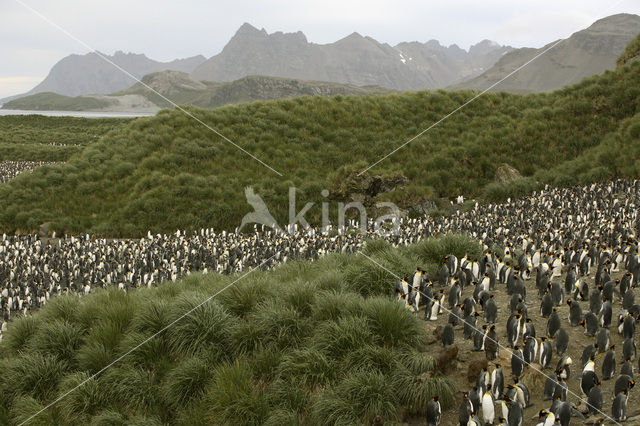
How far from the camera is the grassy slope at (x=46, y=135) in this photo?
2147 inches

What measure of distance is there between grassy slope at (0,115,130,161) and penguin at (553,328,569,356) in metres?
40.0

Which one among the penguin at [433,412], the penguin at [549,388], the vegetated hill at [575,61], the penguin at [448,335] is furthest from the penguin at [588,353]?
the vegetated hill at [575,61]

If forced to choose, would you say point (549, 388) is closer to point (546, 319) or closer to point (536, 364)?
point (536, 364)

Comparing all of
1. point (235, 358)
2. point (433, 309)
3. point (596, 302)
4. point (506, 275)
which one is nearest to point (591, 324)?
point (596, 302)

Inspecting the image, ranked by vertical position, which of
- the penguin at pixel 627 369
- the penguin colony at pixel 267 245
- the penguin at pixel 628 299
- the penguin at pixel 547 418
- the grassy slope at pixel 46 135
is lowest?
the penguin colony at pixel 267 245

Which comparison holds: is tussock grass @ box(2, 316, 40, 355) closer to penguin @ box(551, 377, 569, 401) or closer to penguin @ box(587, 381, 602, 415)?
penguin @ box(551, 377, 569, 401)

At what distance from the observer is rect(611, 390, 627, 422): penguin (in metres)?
4.98

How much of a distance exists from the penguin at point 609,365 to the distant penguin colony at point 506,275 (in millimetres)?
13

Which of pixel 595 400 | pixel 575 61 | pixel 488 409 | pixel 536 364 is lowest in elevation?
pixel 488 409

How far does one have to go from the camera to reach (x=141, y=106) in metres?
167

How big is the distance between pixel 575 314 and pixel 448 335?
2.12 metres

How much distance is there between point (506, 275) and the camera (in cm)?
941

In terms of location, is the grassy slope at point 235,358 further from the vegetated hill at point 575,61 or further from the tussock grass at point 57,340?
the vegetated hill at point 575,61

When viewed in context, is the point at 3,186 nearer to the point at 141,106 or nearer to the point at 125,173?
the point at 125,173
